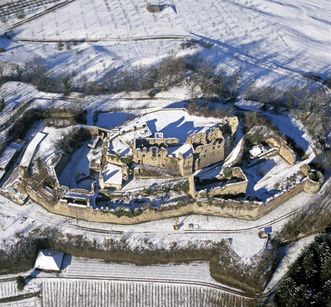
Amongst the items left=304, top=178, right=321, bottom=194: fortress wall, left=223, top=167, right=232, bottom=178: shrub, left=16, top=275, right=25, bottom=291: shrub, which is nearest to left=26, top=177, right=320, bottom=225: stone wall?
left=304, top=178, right=321, bottom=194: fortress wall

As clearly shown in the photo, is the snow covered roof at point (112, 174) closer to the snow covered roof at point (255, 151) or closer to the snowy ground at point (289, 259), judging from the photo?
the snow covered roof at point (255, 151)

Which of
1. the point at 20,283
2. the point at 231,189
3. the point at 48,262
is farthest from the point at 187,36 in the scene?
the point at 20,283

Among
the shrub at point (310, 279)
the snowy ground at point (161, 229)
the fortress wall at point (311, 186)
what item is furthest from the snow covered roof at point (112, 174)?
the fortress wall at point (311, 186)

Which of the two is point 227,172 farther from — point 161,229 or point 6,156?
point 6,156

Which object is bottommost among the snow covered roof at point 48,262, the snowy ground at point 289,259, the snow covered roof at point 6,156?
the snowy ground at point 289,259

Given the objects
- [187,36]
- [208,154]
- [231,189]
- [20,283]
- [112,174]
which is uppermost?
[187,36]

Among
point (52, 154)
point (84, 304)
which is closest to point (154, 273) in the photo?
point (84, 304)

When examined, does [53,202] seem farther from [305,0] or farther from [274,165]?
[305,0]
